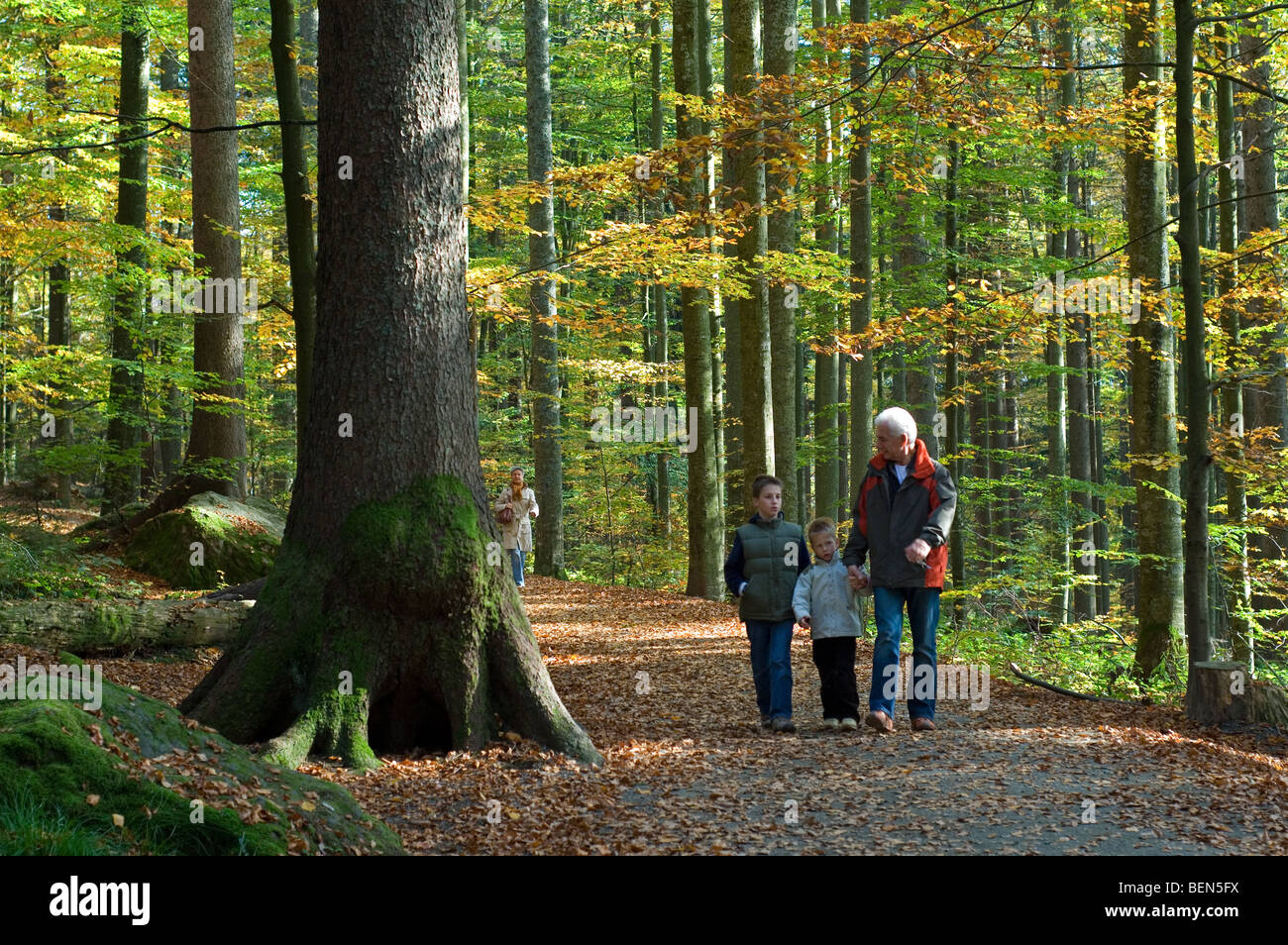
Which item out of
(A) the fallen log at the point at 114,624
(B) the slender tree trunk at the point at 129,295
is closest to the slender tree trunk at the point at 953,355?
(A) the fallen log at the point at 114,624

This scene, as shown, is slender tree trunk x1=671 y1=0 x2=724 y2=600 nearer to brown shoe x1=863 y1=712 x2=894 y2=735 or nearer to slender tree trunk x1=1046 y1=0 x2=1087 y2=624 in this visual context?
slender tree trunk x1=1046 y1=0 x2=1087 y2=624

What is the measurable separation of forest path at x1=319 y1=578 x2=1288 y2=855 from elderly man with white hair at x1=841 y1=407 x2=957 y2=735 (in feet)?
1.08

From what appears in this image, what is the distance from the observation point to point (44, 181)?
13.7 m

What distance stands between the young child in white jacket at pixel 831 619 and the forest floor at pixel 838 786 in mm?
227

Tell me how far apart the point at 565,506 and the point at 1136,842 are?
2530cm

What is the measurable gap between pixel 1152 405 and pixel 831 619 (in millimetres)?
5262

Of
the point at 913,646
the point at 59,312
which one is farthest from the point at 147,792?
the point at 59,312

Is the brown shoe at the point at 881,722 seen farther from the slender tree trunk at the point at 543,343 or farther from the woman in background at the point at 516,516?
the slender tree trunk at the point at 543,343

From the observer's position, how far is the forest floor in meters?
4.86

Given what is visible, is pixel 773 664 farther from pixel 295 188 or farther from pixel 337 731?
pixel 295 188

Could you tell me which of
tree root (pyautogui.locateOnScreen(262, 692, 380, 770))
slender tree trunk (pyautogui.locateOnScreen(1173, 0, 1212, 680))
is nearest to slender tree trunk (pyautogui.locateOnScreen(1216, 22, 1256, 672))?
slender tree trunk (pyautogui.locateOnScreen(1173, 0, 1212, 680))
